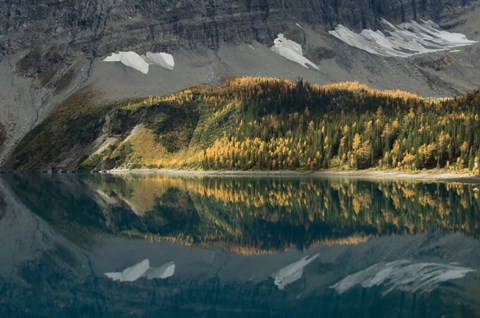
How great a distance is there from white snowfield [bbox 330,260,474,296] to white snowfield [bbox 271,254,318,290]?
12.4 ft

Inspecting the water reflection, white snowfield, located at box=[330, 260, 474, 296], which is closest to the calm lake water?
white snowfield, located at box=[330, 260, 474, 296]

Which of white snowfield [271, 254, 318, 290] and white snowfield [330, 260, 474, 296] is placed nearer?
white snowfield [330, 260, 474, 296]

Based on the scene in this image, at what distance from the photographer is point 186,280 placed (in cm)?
4753

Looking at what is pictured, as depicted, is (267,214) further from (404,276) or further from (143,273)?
(404,276)

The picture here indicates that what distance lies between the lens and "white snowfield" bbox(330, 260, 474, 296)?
42888 millimetres

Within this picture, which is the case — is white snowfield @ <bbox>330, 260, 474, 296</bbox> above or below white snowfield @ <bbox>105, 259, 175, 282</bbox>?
above

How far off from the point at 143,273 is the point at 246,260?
9.52 metres

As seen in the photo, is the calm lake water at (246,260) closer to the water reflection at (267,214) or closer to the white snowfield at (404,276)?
the white snowfield at (404,276)

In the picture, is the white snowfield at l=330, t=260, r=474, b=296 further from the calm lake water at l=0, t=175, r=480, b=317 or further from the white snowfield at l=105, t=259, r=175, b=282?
the white snowfield at l=105, t=259, r=175, b=282

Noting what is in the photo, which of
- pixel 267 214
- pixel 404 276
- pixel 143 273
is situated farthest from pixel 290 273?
pixel 267 214

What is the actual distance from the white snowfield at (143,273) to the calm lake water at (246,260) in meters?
0.16

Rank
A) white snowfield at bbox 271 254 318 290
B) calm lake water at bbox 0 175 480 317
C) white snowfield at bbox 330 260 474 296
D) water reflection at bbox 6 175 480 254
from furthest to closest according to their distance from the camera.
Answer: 1. water reflection at bbox 6 175 480 254
2. white snowfield at bbox 271 254 318 290
3. white snowfield at bbox 330 260 474 296
4. calm lake water at bbox 0 175 480 317

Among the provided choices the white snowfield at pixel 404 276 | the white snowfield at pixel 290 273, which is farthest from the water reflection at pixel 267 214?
the white snowfield at pixel 404 276

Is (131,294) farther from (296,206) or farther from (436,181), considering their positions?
(436,181)
